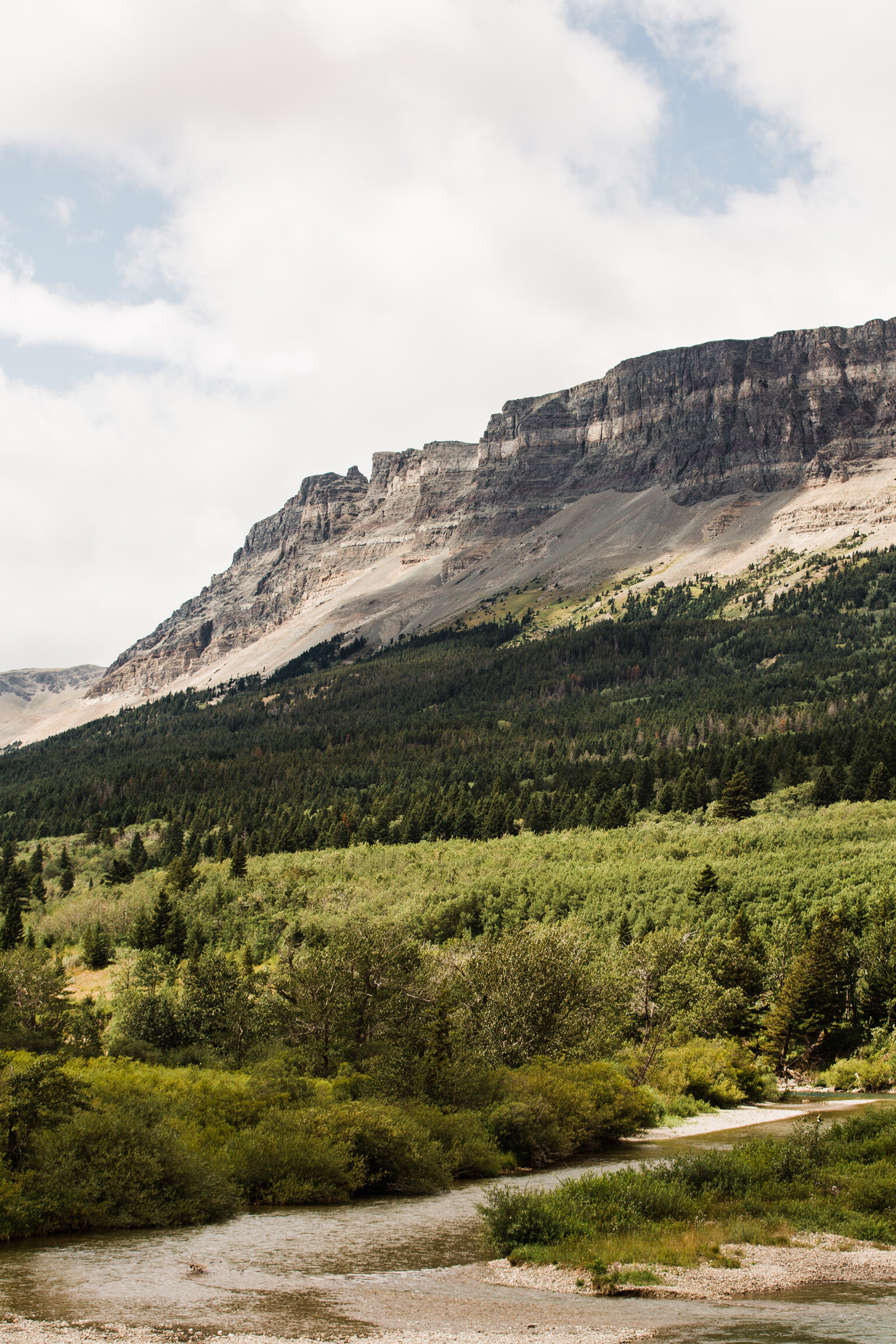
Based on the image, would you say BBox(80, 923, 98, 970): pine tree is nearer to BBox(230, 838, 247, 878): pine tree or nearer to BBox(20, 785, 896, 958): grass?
BBox(20, 785, 896, 958): grass

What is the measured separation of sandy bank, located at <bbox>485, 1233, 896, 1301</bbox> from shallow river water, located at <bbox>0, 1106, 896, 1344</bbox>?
60cm

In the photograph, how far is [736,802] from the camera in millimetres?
127375

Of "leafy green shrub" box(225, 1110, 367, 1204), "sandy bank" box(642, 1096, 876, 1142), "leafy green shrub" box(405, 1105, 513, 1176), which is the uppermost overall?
"leafy green shrub" box(225, 1110, 367, 1204)

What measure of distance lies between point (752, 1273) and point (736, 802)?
105m

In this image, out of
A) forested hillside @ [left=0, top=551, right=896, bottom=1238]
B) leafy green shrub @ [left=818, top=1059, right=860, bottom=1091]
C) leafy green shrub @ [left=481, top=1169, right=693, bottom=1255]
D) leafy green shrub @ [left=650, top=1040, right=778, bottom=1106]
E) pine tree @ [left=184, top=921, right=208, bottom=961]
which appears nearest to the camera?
leafy green shrub @ [left=481, top=1169, right=693, bottom=1255]

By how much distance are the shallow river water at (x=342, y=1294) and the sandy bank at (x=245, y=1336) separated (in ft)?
1.00

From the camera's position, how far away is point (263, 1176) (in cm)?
3678

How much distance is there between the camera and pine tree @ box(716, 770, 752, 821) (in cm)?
12656

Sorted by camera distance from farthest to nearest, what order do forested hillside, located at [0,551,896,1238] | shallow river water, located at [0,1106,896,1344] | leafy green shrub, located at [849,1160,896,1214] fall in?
forested hillside, located at [0,551,896,1238] < leafy green shrub, located at [849,1160,896,1214] < shallow river water, located at [0,1106,896,1344]

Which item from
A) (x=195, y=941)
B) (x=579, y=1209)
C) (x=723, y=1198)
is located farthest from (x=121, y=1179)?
(x=195, y=941)

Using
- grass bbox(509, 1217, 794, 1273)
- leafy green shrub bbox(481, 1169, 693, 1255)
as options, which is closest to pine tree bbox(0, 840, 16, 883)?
leafy green shrub bbox(481, 1169, 693, 1255)

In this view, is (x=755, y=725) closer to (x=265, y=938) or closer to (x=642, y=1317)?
(x=265, y=938)

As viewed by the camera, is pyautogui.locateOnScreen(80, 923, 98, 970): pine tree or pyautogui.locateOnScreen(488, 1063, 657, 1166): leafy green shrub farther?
pyautogui.locateOnScreen(80, 923, 98, 970): pine tree

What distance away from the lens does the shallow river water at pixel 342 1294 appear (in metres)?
22.4
